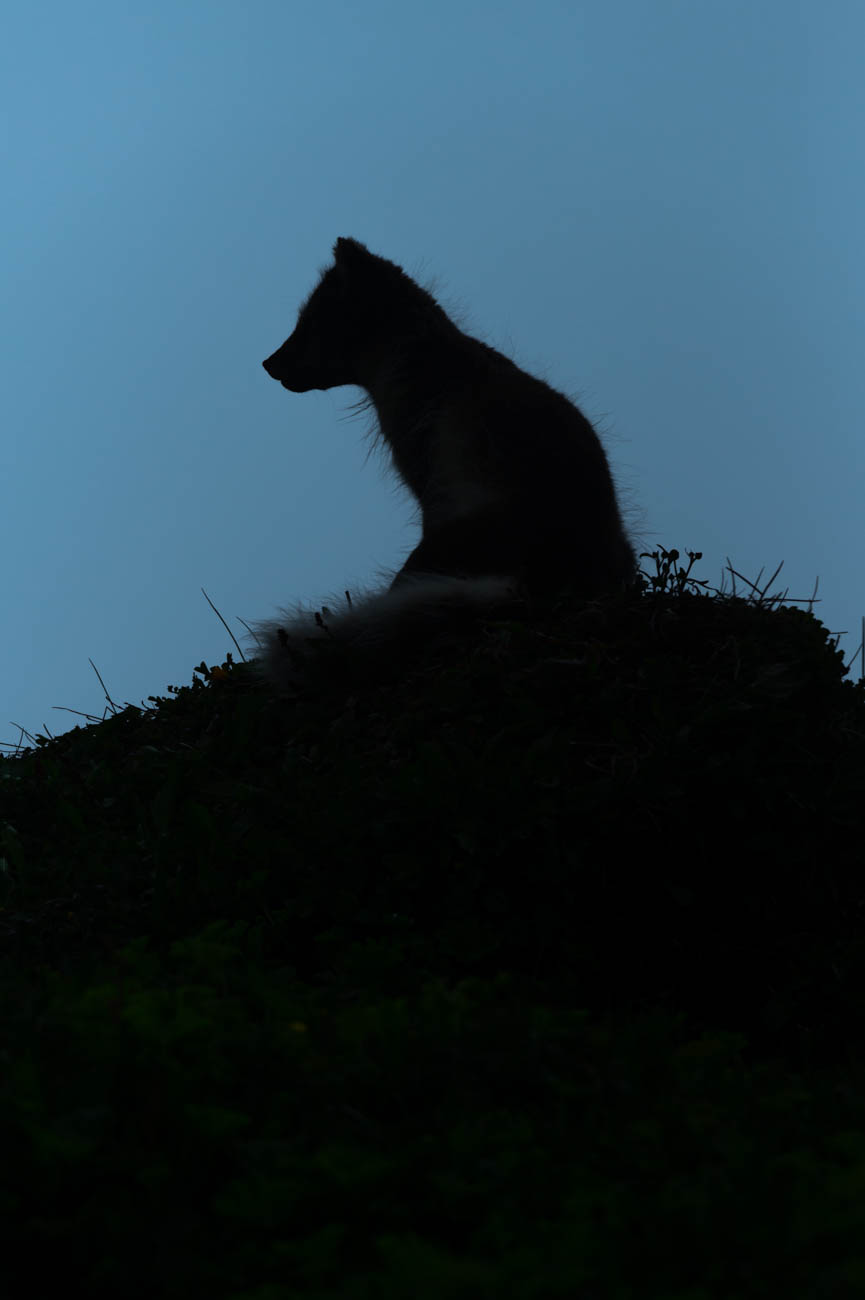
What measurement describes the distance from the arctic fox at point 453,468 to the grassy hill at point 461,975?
0.19 m

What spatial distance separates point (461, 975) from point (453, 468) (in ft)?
8.57

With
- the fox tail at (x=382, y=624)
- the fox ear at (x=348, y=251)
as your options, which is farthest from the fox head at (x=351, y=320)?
the fox tail at (x=382, y=624)

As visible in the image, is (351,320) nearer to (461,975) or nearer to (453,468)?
(453,468)

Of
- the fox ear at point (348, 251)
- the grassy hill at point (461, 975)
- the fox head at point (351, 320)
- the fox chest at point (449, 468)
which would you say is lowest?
the grassy hill at point (461, 975)

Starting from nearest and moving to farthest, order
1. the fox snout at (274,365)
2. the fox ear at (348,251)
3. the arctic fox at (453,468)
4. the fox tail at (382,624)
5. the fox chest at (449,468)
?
the fox tail at (382,624) → the arctic fox at (453,468) → the fox chest at (449,468) → the fox ear at (348,251) → the fox snout at (274,365)

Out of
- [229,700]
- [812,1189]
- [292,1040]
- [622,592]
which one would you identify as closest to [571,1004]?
[292,1040]

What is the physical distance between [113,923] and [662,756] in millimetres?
1916

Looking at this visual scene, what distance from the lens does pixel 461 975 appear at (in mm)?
3398

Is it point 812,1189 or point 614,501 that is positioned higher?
point 614,501

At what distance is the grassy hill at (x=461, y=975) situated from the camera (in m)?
1.75

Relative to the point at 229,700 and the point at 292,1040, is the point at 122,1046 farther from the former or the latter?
the point at 229,700

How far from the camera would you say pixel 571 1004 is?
3.22 metres

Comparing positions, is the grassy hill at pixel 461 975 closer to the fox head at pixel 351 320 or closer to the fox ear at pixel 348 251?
the fox head at pixel 351 320

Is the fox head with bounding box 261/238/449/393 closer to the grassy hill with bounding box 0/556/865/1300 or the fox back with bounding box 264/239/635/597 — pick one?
the fox back with bounding box 264/239/635/597
